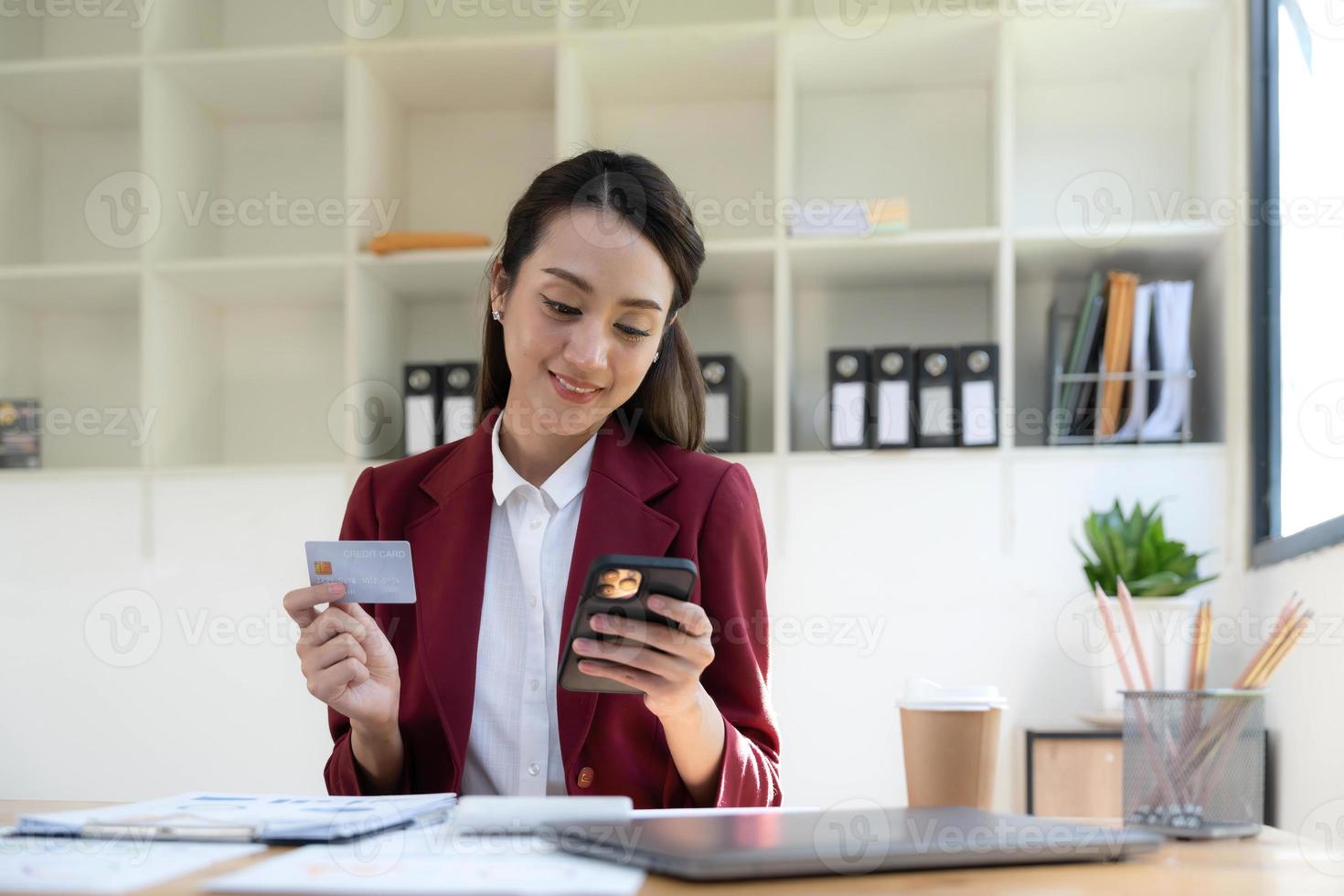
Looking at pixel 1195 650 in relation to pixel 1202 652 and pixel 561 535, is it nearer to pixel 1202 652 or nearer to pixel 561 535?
pixel 1202 652

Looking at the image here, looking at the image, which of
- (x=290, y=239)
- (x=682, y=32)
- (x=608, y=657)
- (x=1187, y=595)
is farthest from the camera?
(x=290, y=239)

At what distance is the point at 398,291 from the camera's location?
335 centimetres

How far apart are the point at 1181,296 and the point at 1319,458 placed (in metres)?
0.65

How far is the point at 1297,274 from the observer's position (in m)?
2.59

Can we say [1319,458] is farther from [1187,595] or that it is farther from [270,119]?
[270,119]

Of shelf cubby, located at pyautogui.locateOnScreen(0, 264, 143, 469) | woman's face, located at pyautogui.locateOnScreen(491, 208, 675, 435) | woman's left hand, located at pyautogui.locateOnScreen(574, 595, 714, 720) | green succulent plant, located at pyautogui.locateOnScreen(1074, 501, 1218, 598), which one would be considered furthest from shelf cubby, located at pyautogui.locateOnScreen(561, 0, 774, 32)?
woman's left hand, located at pyautogui.locateOnScreen(574, 595, 714, 720)

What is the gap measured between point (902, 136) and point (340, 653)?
249cm

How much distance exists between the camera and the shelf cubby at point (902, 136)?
10.7 feet

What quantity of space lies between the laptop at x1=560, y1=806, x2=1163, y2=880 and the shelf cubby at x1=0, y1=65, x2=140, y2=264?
3073 mm

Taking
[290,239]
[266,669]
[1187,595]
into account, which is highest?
[290,239]

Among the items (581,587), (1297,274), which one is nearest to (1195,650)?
(581,587)

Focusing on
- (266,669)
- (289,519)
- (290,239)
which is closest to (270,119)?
(290,239)

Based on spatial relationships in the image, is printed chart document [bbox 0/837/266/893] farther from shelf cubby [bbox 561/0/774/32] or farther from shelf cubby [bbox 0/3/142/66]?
shelf cubby [bbox 0/3/142/66]

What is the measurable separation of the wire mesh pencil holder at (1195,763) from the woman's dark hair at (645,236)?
32.4 inches
